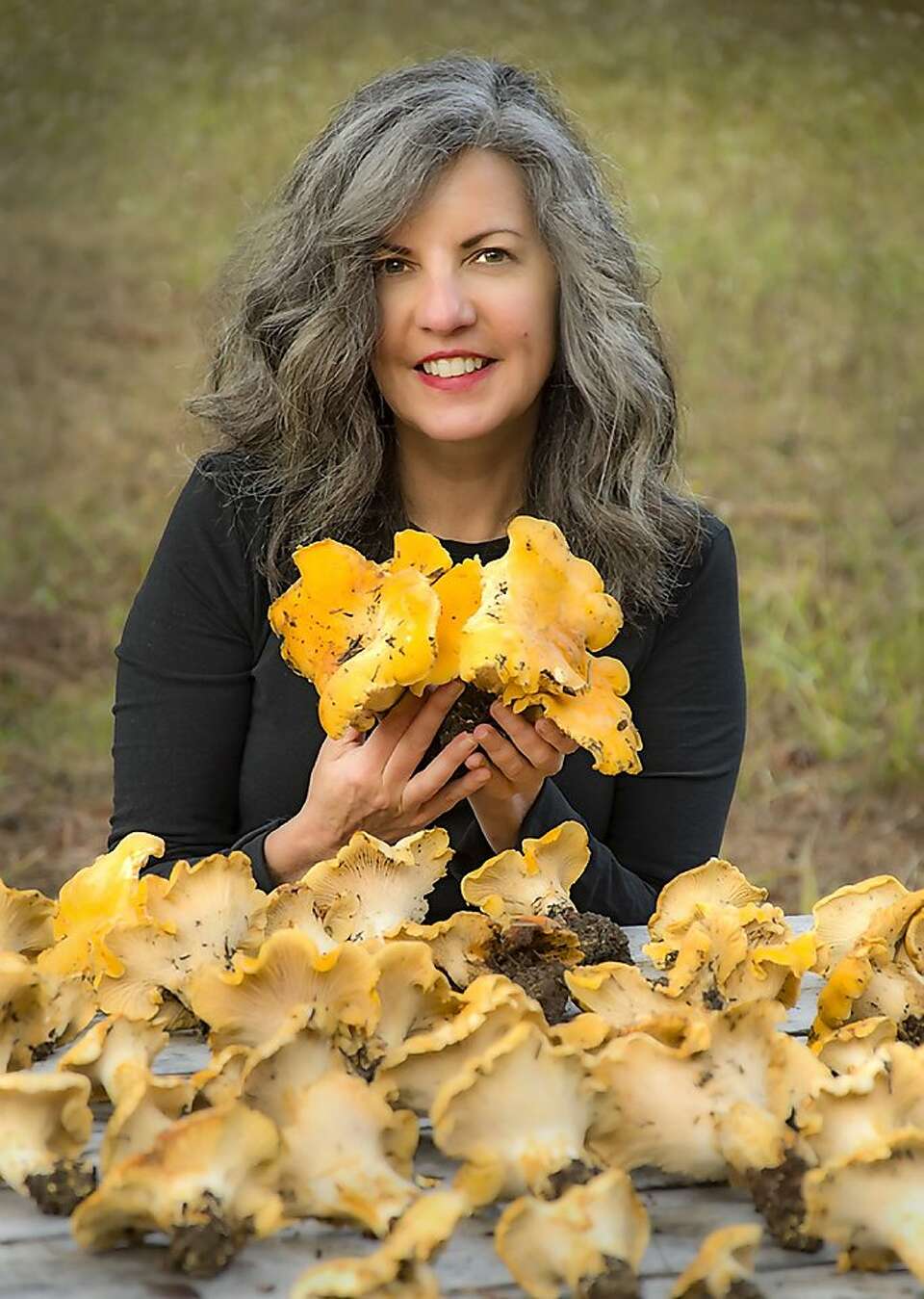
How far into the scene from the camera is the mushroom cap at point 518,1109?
3.39ft

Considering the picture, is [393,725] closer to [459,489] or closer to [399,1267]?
[459,489]

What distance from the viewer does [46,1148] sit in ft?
3.62

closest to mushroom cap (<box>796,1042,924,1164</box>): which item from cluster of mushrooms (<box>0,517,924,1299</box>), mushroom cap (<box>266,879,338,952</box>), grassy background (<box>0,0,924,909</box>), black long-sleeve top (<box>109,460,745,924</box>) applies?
cluster of mushrooms (<box>0,517,924,1299</box>)

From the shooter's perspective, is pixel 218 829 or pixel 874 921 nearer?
pixel 874 921

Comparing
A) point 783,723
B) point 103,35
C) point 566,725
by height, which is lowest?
point 783,723

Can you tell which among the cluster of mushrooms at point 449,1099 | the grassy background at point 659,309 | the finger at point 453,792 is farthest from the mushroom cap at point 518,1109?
the grassy background at point 659,309

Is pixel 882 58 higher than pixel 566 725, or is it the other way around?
pixel 882 58

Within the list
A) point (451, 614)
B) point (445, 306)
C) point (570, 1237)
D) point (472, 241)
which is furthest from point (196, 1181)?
point (472, 241)

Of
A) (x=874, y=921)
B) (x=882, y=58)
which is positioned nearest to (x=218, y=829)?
(x=874, y=921)

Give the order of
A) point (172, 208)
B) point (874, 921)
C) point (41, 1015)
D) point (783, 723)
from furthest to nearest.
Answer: point (172, 208) → point (783, 723) → point (874, 921) → point (41, 1015)

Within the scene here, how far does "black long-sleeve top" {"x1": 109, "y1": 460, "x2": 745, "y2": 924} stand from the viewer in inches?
84.7

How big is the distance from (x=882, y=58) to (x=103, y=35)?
3.69m

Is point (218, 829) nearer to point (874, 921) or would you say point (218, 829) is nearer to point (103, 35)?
point (874, 921)

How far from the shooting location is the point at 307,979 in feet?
3.83
